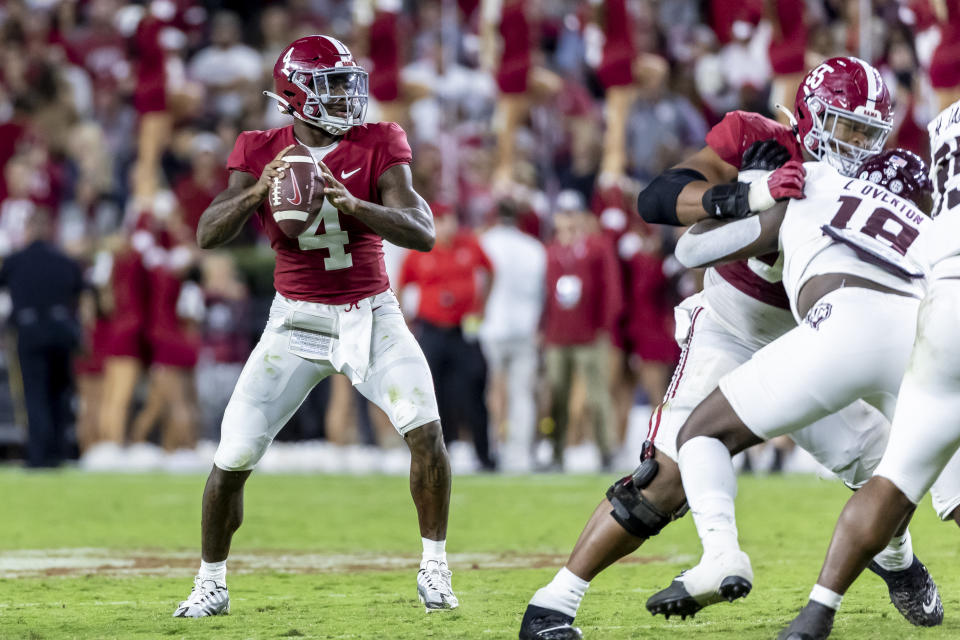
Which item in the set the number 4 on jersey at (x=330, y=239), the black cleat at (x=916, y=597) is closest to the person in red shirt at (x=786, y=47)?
the number 4 on jersey at (x=330, y=239)

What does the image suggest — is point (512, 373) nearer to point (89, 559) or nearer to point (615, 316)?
point (615, 316)

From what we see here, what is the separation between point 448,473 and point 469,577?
1037mm

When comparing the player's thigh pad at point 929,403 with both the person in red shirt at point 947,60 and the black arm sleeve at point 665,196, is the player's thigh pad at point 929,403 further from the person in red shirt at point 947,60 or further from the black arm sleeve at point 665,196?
the person in red shirt at point 947,60

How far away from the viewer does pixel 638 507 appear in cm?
429

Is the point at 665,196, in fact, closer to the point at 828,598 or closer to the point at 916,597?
the point at 828,598

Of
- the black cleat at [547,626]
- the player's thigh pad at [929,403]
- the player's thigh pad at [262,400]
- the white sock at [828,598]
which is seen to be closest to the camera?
the player's thigh pad at [929,403]

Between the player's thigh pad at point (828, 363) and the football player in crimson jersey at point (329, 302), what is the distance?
147cm

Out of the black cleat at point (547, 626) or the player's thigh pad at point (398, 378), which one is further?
the player's thigh pad at point (398, 378)

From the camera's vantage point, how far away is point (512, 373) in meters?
12.1

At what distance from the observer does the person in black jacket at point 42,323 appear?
40.2 feet

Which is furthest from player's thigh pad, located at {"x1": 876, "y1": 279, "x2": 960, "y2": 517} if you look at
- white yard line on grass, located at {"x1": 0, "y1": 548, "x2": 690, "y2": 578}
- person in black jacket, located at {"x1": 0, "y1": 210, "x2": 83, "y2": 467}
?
person in black jacket, located at {"x1": 0, "y1": 210, "x2": 83, "y2": 467}

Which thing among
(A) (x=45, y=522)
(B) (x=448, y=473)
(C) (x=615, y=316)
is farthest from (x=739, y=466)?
(B) (x=448, y=473)

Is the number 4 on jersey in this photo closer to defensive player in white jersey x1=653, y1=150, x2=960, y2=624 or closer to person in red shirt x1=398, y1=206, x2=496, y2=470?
defensive player in white jersey x1=653, y1=150, x2=960, y2=624

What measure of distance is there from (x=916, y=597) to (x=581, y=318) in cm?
722
